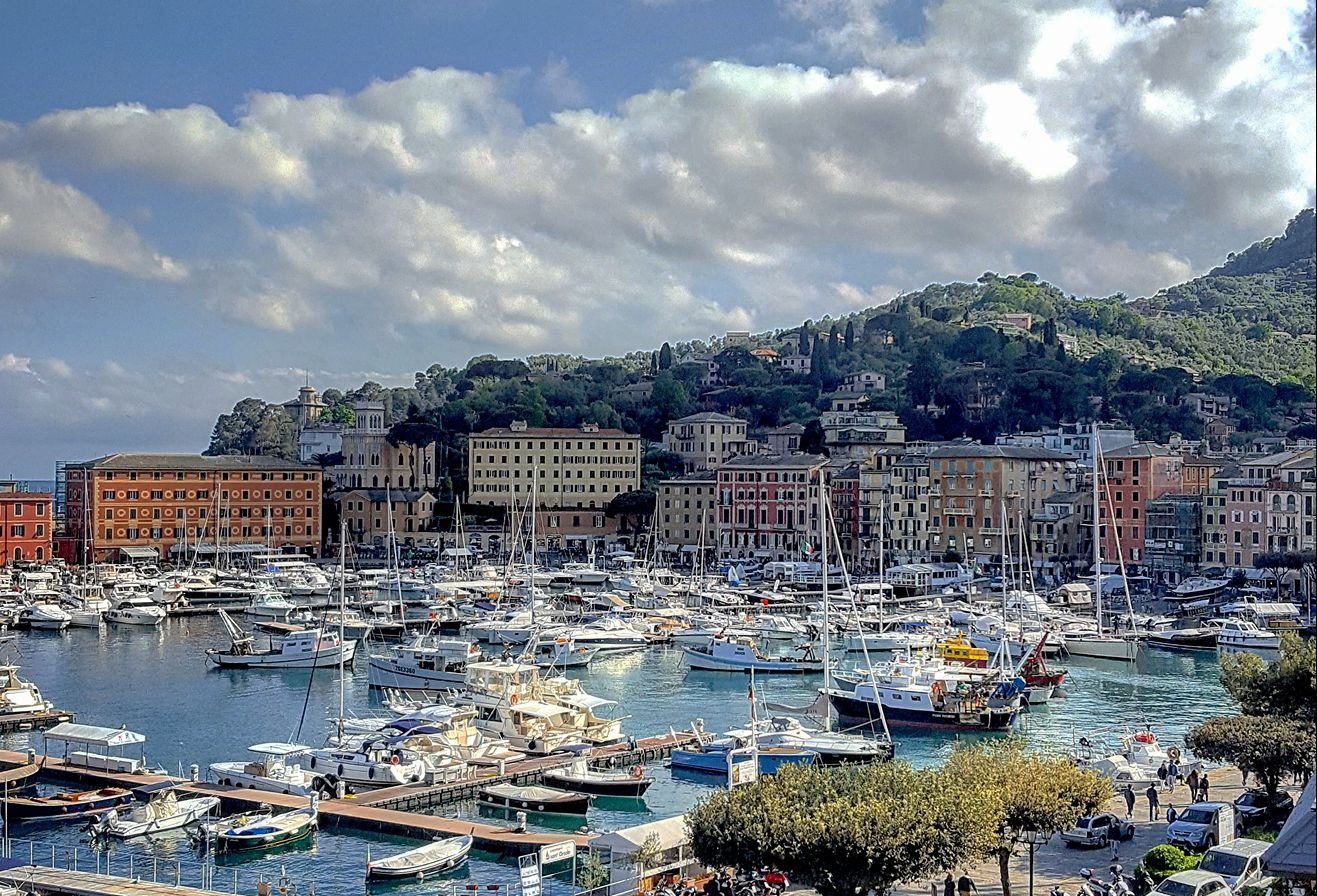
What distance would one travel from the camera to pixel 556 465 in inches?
4183

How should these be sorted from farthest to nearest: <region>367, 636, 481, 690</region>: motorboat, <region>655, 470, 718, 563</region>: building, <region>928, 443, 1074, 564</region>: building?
<region>655, 470, 718, 563</region>: building < <region>928, 443, 1074, 564</region>: building < <region>367, 636, 481, 690</region>: motorboat

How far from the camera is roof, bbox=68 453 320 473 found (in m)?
91.1

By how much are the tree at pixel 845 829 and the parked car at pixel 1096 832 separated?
5.48m

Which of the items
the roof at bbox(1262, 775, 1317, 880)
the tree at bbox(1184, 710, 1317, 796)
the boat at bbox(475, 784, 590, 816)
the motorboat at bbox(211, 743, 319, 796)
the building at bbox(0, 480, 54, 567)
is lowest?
the boat at bbox(475, 784, 590, 816)

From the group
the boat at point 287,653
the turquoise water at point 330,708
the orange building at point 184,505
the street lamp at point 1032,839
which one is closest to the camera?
the street lamp at point 1032,839

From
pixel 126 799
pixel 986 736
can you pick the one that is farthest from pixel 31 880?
pixel 986 736

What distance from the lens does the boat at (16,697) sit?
4069 cm

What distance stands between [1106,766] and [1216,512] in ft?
161

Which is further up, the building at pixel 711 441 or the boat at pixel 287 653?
the building at pixel 711 441

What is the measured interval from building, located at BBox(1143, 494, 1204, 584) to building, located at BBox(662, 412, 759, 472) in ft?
123

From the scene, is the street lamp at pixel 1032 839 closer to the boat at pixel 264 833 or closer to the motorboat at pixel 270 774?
the boat at pixel 264 833

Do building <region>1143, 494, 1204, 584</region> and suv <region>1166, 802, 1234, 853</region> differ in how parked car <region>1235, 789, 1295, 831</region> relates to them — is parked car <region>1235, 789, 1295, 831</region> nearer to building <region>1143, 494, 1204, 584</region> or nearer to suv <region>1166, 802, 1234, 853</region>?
suv <region>1166, 802, 1234, 853</region>

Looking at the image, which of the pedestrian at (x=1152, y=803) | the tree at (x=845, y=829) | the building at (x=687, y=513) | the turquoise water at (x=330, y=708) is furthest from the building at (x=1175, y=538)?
the tree at (x=845, y=829)

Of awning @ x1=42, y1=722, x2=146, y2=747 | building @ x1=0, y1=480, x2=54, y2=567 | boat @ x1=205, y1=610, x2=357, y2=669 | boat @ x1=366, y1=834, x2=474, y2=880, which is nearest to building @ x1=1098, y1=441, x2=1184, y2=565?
boat @ x1=205, y1=610, x2=357, y2=669
